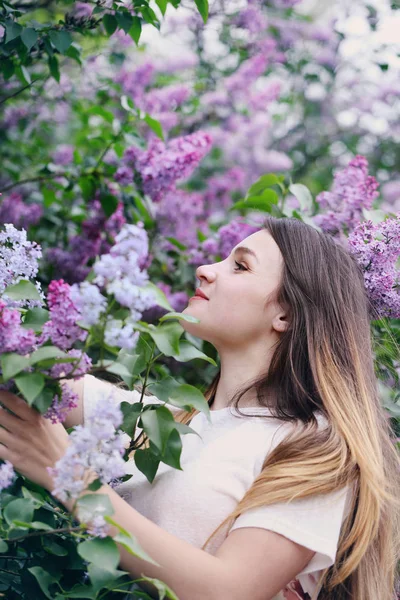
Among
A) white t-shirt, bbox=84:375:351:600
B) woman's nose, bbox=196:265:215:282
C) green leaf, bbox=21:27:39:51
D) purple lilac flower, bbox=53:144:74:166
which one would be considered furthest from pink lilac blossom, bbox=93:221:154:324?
purple lilac flower, bbox=53:144:74:166

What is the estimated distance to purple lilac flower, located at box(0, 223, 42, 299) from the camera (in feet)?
3.95

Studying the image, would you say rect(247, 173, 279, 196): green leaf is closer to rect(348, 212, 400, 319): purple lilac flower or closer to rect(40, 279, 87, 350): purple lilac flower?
rect(348, 212, 400, 319): purple lilac flower

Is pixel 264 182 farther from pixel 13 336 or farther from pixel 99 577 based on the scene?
pixel 99 577

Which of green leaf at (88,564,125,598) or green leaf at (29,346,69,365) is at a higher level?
green leaf at (29,346,69,365)

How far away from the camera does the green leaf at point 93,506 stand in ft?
3.12

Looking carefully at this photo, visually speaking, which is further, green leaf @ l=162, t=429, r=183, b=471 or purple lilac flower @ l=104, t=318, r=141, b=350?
green leaf @ l=162, t=429, r=183, b=471

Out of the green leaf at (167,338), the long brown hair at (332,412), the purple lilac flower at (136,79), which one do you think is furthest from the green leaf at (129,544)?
the purple lilac flower at (136,79)

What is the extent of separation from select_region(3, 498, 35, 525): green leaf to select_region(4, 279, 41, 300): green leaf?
0.30m

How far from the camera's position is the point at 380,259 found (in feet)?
5.73

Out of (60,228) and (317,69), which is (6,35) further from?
(317,69)

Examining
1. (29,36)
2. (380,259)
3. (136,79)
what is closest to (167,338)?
(380,259)

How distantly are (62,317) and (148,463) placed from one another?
395 mm

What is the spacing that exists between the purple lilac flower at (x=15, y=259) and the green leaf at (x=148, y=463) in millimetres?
369

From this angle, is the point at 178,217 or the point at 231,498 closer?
the point at 231,498
